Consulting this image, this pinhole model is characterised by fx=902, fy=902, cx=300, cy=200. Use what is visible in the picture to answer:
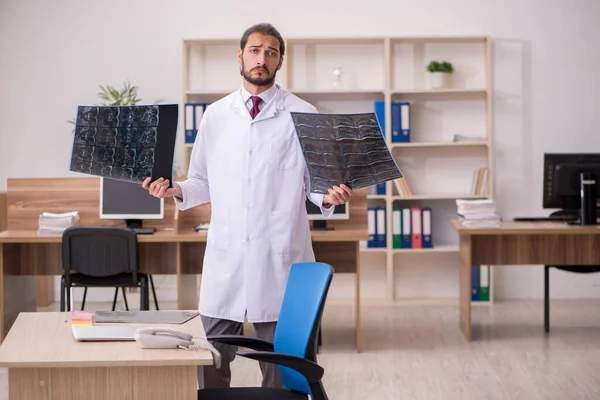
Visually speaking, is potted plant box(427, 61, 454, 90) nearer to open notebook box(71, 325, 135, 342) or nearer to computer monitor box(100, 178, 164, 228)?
computer monitor box(100, 178, 164, 228)

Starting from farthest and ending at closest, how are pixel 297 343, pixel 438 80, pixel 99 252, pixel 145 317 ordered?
pixel 438 80, pixel 99 252, pixel 145 317, pixel 297 343

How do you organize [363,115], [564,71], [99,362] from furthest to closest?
[564,71], [363,115], [99,362]

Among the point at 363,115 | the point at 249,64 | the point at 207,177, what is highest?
the point at 249,64

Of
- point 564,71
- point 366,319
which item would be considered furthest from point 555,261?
point 564,71

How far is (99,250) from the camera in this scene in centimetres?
505

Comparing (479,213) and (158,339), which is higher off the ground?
(479,213)

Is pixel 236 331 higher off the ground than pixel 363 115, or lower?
lower

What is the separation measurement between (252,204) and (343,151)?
1.45ft

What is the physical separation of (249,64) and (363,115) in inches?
17.8

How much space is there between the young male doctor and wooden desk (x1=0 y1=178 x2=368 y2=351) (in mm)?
2084

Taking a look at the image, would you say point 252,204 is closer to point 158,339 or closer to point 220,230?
point 220,230

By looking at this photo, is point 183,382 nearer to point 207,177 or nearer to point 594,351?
point 207,177

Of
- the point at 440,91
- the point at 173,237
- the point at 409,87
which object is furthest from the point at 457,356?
the point at 409,87

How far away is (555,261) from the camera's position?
5.62m
